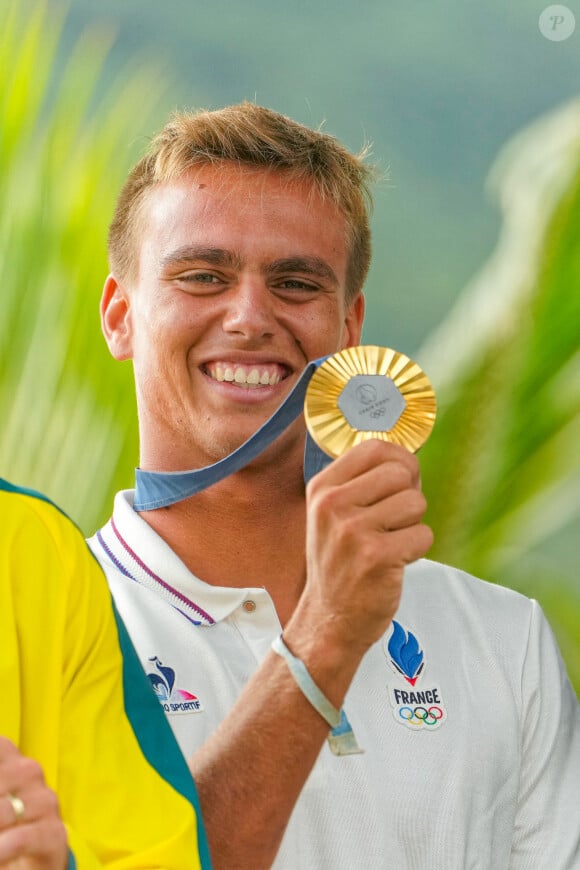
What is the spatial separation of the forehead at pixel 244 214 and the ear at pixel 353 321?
107 millimetres

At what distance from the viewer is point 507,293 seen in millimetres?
2406

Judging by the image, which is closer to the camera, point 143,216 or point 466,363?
point 143,216

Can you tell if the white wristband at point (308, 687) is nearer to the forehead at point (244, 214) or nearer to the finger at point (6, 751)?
the finger at point (6, 751)

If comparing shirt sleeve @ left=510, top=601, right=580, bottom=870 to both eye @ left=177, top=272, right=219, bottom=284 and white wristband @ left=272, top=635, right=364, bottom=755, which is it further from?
eye @ left=177, top=272, right=219, bottom=284

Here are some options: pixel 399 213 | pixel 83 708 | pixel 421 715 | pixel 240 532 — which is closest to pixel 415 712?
pixel 421 715

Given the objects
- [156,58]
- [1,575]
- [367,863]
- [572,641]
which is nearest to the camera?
[1,575]

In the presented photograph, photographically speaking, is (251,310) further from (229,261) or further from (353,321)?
(353,321)

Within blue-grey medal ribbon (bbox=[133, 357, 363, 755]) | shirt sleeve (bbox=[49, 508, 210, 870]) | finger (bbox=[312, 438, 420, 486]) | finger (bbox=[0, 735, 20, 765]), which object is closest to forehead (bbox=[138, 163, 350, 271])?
blue-grey medal ribbon (bbox=[133, 357, 363, 755])

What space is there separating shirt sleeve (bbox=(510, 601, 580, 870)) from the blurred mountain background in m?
0.51

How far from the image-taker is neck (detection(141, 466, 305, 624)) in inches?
72.6

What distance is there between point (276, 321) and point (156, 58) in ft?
2.89

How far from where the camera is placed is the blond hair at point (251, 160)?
6.23 ft

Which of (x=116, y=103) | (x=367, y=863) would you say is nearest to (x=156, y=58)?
(x=116, y=103)

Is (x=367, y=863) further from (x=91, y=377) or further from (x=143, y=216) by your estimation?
(x=91, y=377)
